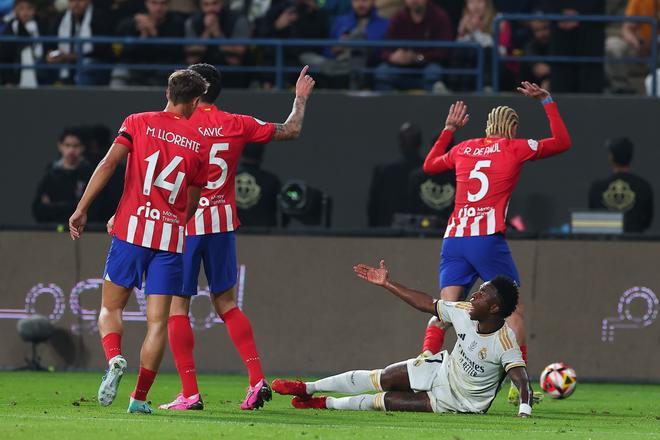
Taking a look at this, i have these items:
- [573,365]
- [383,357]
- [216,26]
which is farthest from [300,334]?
[216,26]

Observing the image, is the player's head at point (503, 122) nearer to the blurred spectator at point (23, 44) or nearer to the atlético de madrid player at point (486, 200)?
the atlético de madrid player at point (486, 200)

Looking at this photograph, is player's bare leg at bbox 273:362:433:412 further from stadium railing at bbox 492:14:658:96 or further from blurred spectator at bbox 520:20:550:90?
blurred spectator at bbox 520:20:550:90

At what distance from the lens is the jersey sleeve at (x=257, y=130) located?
10.9 m

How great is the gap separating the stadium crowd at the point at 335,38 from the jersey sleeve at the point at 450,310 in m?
8.98

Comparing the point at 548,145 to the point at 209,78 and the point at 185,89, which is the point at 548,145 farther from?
the point at 185,89

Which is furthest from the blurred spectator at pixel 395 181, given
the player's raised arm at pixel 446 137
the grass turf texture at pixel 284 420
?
the grass turf texture at pixel 284 420

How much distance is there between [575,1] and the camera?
19328 mm

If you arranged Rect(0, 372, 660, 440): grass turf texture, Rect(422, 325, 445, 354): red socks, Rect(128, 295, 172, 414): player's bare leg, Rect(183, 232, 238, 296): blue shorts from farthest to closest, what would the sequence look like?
Rect(422, 325, 445, 354): red socks → Rect(183, 232, 238, 296): blue shorts → Rect(128, 295, 172, 414): player's bare leg → Rect(0, 372, 660, 440): grass turf texture

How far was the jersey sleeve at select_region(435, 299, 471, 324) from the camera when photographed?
34.2 feet

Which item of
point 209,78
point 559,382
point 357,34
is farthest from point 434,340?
point 357,34

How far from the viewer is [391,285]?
399 inches

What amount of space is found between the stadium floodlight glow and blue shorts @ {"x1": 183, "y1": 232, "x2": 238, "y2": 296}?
19.8ft

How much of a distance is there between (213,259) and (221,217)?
0.32 metres

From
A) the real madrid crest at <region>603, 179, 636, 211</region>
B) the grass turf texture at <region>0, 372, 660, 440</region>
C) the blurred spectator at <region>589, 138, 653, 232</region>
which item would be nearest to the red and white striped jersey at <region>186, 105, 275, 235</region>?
the grass turf texture at <region>0, 372, 660, 440</region>
